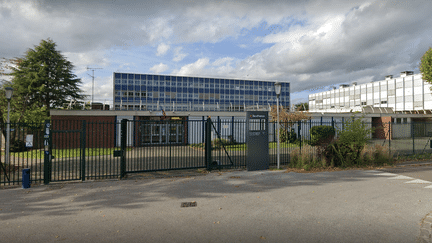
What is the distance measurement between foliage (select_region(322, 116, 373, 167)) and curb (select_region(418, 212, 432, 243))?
600 centimetres

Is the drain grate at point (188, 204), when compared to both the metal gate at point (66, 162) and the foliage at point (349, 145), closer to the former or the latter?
the metal gate at point (66, 162)

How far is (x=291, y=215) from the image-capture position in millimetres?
5535

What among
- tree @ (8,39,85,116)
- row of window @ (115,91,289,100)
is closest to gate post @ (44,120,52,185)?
tree @ (8,39,85,116)

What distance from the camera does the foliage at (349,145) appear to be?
11414mm

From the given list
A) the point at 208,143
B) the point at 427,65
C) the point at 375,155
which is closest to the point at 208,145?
the point at 208,143

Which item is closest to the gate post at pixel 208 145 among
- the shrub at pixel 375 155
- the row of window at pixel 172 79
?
the shrub at pixel 375 155

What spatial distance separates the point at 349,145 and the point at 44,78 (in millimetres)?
32438

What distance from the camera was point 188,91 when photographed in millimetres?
69500

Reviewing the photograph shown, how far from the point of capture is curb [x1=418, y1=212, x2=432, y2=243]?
4.40 m

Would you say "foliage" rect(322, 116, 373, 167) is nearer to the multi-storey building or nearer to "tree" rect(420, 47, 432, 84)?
"tree" rect(420, 47, 432, 84)

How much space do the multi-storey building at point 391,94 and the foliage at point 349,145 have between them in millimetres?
33423

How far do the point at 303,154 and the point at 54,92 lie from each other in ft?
100

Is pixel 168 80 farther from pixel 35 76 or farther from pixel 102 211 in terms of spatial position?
pixel 102 211

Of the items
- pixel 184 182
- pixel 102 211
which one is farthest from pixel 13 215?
pixel 184 182
